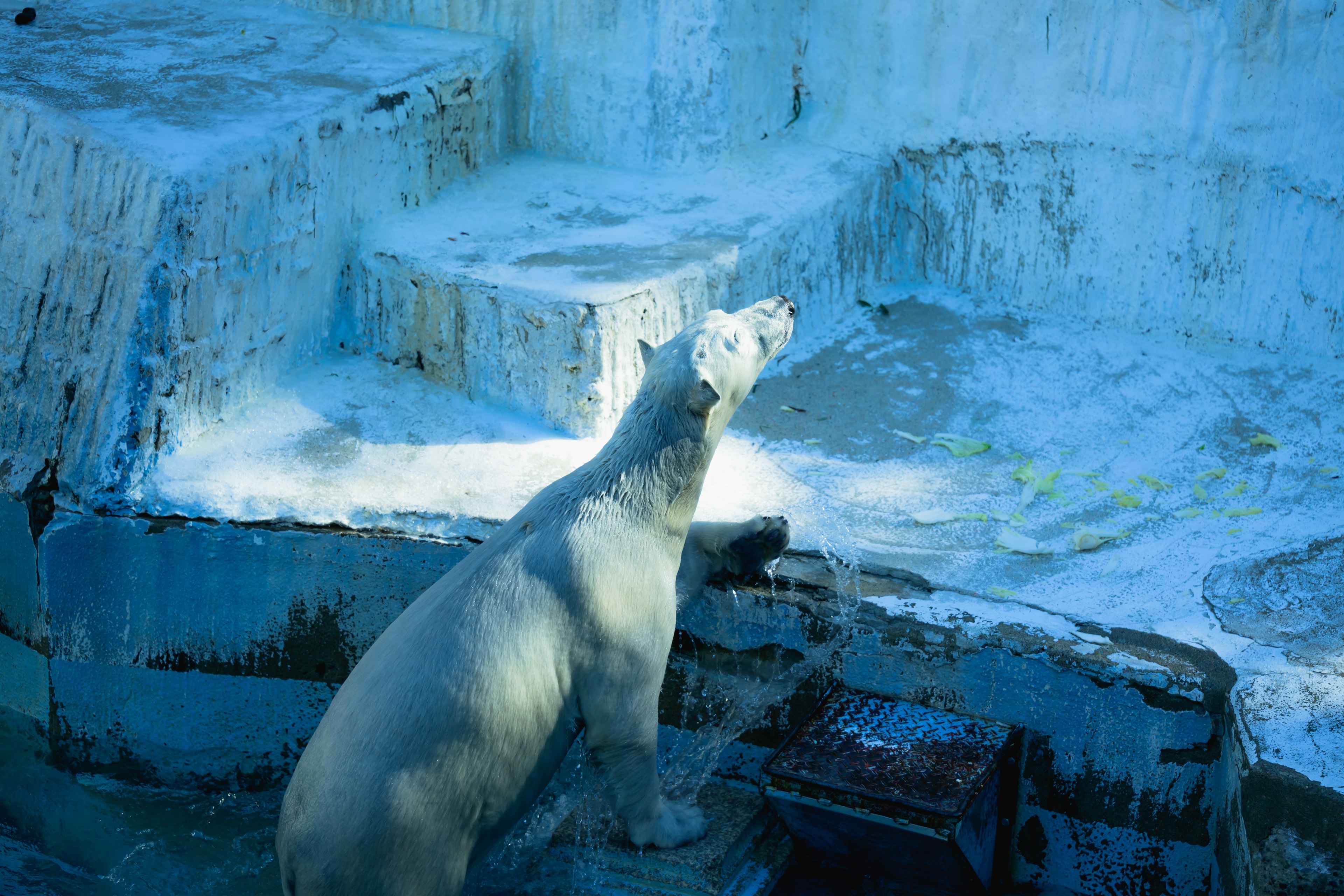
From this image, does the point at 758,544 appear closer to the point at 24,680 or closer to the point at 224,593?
the point at 224,593

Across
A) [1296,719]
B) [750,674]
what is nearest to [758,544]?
[750,674]

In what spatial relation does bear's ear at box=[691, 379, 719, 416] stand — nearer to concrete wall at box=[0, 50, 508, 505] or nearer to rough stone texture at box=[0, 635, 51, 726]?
concrete wall at box=[0, 50, 508, 505]

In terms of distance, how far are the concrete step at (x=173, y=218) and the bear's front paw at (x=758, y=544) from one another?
1884mm

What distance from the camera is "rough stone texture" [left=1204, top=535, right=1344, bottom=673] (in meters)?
3.37

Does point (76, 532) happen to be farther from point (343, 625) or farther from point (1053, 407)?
point (1053, 407)

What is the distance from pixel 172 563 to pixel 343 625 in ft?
1.82

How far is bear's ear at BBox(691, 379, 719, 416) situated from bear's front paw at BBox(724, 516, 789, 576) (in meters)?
0.53

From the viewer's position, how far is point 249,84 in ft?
16.3

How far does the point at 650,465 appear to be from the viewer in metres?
3.16

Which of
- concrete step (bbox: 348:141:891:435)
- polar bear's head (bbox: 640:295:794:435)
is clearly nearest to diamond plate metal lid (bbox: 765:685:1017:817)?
polar bear's head (bbox: 640:295:794:435)

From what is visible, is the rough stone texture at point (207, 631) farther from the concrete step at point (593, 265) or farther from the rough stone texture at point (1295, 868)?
the rough stone texture at point (1295, 868)

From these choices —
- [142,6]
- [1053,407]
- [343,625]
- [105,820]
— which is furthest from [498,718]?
[142,6]

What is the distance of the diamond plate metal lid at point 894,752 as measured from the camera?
3.28 m

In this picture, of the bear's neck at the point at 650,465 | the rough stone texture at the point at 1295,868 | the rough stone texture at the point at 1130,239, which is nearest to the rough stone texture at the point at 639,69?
the rough stone texture at the point at 1130,239
